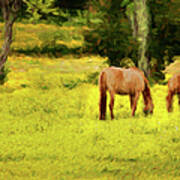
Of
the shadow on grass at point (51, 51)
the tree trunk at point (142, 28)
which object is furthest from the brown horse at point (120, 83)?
the shadow on grass at point (51, 51)

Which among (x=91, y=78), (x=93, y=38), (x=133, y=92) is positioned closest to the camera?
(x=133, y=92)

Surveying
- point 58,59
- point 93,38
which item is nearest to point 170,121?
point 93,38

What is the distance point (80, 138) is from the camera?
7.63m

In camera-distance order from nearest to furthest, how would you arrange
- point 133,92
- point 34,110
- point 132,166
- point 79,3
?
point 132,166 < point 133,92 < point 34,110 < point 79,3

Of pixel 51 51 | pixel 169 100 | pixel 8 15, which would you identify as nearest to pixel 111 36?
pixel 169 100

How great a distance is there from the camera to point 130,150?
705 cm

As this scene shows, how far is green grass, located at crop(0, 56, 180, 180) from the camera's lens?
6.31 meters

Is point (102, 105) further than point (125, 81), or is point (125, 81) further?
point (102, 105)

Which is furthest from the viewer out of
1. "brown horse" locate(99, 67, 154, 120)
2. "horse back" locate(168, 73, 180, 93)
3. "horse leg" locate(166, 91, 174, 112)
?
"horse leg" locate(166, 91, 174, 112)

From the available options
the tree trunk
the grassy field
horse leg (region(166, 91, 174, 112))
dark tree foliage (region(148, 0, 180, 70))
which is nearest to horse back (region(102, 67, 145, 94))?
the grassy field

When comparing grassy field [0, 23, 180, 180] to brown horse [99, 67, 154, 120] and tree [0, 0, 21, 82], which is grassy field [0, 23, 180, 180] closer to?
brown horse [99, 67, 154, 120]

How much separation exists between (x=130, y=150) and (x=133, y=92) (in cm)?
178

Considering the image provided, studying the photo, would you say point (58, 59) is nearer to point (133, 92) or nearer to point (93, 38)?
point (93, 38)

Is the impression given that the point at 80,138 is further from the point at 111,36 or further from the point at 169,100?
the point at 111,36
